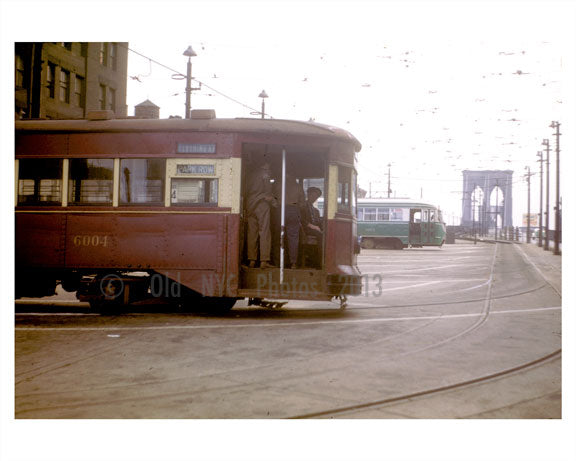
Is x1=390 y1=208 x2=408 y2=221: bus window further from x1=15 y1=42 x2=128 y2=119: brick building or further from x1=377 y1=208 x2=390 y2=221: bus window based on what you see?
x1=15 y1=42 x2=128 y2=119: brick building

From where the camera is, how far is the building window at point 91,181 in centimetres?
865

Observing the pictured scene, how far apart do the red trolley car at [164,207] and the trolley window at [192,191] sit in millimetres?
15

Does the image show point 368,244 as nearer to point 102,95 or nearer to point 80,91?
point 80,91

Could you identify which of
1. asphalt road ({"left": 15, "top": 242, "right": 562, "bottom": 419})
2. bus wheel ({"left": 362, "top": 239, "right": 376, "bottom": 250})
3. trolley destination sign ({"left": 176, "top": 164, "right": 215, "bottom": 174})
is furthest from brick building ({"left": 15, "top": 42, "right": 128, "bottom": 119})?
bus wheel ({"left": 362, "top": 239, "right": 376, "bottom": 250})

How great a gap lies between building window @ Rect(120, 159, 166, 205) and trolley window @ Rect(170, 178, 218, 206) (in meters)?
0.22

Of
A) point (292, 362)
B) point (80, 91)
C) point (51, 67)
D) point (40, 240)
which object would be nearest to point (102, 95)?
point (80, 91)

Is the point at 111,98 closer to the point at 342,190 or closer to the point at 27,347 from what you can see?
the point at 342,190

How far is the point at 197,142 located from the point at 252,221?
1474mm

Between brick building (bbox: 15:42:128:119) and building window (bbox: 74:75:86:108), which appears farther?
building window (bbox: 74:75:86:108)

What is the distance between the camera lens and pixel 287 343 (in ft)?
21.9

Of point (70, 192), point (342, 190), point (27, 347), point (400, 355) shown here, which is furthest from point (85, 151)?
point (400, 355)

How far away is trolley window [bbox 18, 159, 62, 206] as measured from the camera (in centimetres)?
870

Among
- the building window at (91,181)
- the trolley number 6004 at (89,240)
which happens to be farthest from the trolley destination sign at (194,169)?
the trolley number 6004 at (89,240)

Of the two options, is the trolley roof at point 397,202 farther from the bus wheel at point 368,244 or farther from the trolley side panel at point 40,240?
the trolley side panel at point 40,240
